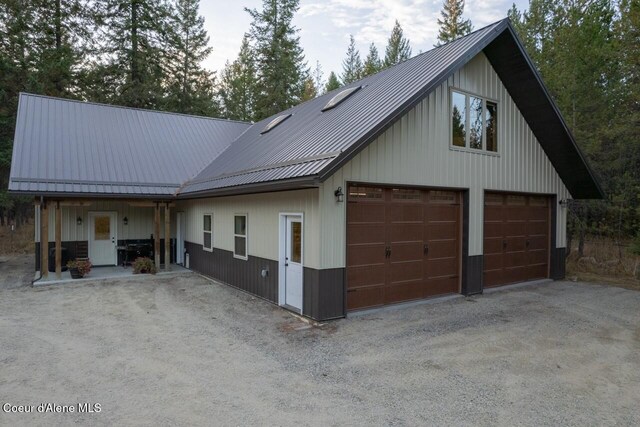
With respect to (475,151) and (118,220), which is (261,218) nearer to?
(475,151)

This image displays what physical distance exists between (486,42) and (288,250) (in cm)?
585

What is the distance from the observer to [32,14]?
18359 mm

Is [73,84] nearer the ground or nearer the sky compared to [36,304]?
nearer the sky

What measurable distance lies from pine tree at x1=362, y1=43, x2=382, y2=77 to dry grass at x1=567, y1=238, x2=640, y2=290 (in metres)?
19.6

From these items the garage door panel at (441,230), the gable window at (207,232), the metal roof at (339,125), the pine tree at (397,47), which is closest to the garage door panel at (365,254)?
the garage door panel at (441,230)

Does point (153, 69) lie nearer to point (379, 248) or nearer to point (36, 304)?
point (36, 304)

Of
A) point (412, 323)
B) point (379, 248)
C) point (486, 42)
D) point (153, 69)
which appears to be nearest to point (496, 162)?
point (486, 42)

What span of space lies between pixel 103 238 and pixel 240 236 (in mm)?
6409

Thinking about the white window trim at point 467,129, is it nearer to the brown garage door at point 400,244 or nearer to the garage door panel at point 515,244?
the brown garage door at point 400,244

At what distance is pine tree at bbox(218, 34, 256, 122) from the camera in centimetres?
2742

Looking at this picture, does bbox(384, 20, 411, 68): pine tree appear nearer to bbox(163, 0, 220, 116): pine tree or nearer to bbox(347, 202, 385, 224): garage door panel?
bbox(163, 0, 220, 116): pine tree

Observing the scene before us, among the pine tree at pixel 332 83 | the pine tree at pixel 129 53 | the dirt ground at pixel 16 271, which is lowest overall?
the dirt ground at pixel 16 271

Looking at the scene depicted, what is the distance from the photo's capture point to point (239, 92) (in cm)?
2814

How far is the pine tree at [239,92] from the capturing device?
27422 mm
